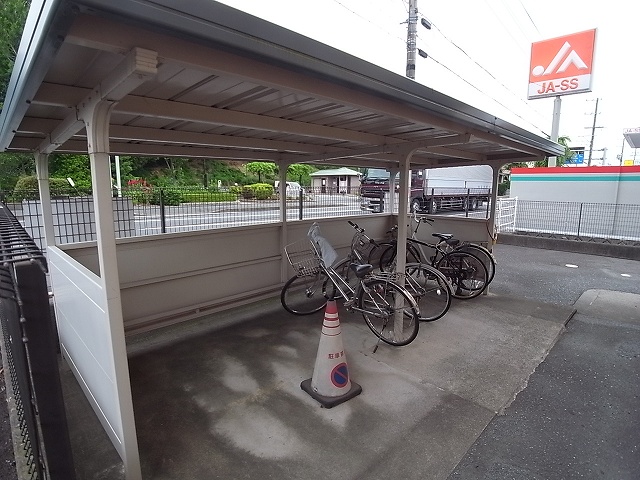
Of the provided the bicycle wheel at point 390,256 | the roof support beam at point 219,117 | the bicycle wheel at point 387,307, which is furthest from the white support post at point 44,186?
the bicycle wheel at point 390,256

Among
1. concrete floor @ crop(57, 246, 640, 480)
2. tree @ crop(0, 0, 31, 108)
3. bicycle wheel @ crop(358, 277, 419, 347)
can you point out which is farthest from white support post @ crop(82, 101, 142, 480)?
tree @ crop(0, 0, 31, 108)

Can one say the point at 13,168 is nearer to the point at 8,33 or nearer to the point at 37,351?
the point at 8,33

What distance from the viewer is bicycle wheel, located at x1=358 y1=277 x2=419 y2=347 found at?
3443 millimetres

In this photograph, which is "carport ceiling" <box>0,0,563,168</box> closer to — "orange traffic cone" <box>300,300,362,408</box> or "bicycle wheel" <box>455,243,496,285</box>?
"orange traffic cone" <box>300,300,362,408</box>

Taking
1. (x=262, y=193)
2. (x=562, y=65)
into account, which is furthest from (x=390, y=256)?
(x=562, y=65)

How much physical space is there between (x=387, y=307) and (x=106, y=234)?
2.58 m

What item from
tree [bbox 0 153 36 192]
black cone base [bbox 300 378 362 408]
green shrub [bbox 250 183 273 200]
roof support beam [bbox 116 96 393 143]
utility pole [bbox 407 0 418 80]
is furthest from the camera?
tree [bbox 0 153 36 192]

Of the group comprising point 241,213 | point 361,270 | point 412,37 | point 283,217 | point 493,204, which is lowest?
point 361,270

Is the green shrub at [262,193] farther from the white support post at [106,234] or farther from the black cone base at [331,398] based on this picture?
the white support post at [106,234]

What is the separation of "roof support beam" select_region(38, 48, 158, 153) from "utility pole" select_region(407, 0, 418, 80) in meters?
8.45

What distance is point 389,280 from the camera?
3469mm

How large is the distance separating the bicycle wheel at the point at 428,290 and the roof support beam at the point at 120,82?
3069mm

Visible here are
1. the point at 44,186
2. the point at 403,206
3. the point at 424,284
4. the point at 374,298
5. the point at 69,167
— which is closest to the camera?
the point at 44,186

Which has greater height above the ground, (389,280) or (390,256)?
(389,280)
